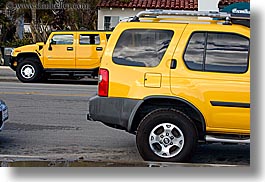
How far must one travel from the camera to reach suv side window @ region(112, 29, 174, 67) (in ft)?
22.2

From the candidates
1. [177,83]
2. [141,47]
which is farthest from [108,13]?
[177,83]

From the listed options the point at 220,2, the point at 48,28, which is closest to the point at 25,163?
the point at 220,2

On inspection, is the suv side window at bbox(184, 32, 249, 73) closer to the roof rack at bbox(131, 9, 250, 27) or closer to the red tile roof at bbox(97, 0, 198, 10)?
the roof rack at bbox(131, 9, 250, 27)

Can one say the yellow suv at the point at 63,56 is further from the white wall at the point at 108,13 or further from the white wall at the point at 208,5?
the white wall at the point at 108,13

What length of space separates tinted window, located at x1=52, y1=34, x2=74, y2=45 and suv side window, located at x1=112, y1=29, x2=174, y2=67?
37.9 ft

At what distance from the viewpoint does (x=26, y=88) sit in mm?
16391

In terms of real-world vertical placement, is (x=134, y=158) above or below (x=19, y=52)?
below

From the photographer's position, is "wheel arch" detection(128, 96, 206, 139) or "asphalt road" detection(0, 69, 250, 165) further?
"asphalt road" detection(0, 69, 250, 165)

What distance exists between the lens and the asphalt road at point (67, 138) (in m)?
7.57

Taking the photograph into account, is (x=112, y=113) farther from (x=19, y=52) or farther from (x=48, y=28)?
(x=48, y=28)

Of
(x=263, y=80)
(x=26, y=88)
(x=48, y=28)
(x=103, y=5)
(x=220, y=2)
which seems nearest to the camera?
(x=263, y=80)

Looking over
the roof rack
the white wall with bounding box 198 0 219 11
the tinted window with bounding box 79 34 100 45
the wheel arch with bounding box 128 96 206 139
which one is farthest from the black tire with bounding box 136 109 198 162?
the tinted window with bounding box 79 34 100 45

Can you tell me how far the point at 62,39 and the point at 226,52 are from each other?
12182mm

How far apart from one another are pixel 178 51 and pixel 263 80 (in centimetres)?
133
